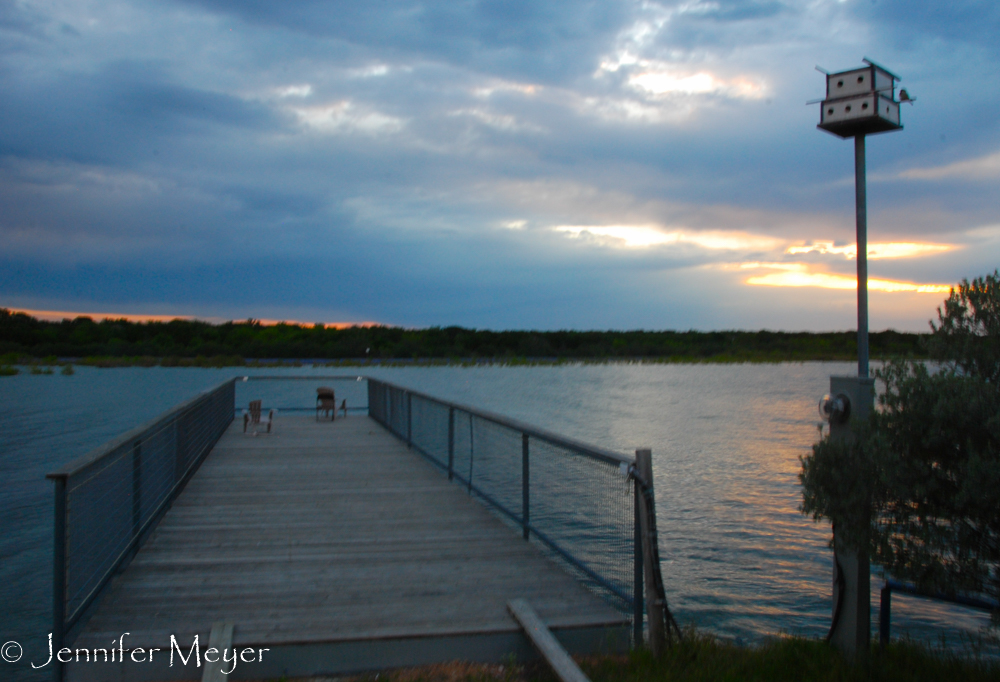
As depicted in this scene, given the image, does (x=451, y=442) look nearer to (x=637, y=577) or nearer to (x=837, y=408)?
(x=637, y=577)

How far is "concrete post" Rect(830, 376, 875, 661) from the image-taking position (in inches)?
174

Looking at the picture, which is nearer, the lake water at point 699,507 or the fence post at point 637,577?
the fence post at point 637,577

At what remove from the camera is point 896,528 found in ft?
13.8

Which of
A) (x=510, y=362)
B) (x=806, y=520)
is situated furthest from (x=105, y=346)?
(x=806, y=520)

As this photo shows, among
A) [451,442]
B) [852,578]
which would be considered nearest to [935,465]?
[852,578]

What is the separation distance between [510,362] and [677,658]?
403 ft

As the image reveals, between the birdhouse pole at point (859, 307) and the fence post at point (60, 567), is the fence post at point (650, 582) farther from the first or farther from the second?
the fence post at point (60, 567)

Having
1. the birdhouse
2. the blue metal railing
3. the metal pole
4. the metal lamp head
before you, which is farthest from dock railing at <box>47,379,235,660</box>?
the birdhouse

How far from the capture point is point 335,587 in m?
4.89

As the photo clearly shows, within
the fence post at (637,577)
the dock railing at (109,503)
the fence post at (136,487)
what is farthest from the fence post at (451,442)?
the fence post at (637,577)

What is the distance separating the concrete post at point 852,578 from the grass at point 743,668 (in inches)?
4.9

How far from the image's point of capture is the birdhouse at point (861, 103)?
5066 mm

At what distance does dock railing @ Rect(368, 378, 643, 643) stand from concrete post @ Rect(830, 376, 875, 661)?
4.21 feet

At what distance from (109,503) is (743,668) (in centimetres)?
434
